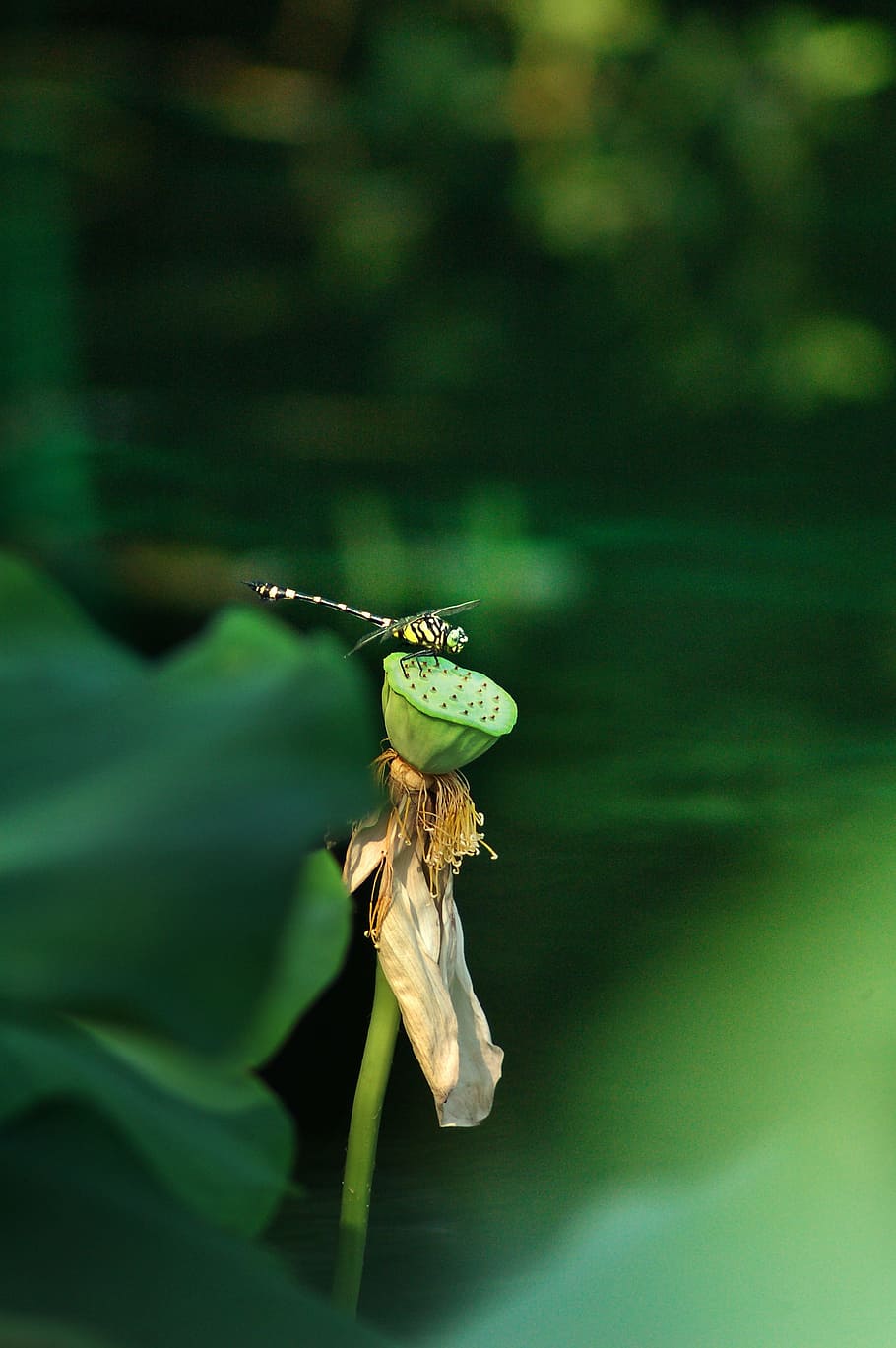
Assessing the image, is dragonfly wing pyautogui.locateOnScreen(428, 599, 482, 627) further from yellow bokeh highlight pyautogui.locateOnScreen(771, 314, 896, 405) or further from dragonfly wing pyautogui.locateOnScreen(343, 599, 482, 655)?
yellow bokeh highlight pyautogui.locateOnScreen(771, 314, 896, 405)

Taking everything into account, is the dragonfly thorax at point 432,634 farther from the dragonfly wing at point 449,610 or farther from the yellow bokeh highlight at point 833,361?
the yellow bokeh highlight at point 833,361

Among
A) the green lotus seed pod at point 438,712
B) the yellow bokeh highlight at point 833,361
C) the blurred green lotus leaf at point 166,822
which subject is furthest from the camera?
the yellow bokeh highlight at point 833,361

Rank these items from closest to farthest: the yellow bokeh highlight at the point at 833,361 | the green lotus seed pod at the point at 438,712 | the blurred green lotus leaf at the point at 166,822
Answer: the blurred green lotus leaf at the point at 166,822
the green lotus seed pod at the point at 438,712
the yellow bokeh highlight at the point at 833,361

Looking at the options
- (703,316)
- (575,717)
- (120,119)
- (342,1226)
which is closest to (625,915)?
(575,717)

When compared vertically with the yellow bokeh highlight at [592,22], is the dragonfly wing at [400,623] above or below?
below

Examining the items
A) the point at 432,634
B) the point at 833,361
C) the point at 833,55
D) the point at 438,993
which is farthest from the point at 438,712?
the point at 833,55

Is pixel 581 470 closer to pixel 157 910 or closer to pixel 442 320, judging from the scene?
pixel 442 320

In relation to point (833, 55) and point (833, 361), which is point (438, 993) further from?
point (833, 55)

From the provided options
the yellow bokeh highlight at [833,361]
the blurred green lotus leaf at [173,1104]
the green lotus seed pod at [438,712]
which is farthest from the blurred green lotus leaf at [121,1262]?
the yellow bokeh highlight at [833,361]
